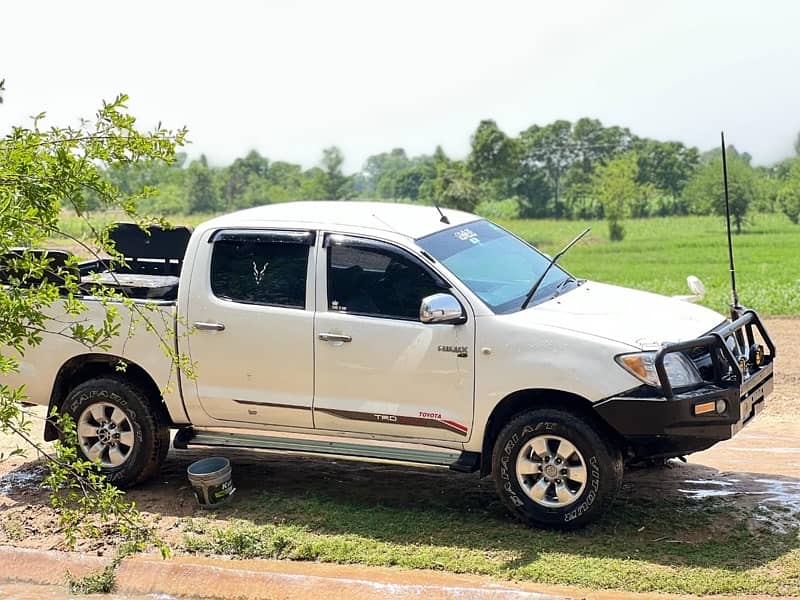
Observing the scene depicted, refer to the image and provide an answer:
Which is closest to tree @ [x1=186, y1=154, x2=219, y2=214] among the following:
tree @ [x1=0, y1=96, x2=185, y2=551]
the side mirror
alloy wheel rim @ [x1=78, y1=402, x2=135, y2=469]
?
alloy wheel rim @ [x1=78, y1=402, x2=135, y2=469]

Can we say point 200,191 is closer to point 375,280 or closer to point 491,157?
point 491,157

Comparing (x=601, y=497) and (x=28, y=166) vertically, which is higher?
(x=28, y=166)

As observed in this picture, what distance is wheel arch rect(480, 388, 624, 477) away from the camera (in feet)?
20.7

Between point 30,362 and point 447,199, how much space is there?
135 ft

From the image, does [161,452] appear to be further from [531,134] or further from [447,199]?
[531,134]

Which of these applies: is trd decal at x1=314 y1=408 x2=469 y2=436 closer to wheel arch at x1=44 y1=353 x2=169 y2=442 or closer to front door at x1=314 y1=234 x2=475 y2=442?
front door at x1=314 y1=234 x2=475 y2=442

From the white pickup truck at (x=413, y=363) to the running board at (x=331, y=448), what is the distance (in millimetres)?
14

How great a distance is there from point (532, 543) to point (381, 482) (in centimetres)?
171

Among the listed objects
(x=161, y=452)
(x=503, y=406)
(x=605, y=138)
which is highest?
(x=605, y=138)

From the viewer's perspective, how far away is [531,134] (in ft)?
193

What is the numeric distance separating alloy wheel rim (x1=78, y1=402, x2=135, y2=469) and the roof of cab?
5.04 feet

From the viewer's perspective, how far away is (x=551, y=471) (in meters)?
6.38

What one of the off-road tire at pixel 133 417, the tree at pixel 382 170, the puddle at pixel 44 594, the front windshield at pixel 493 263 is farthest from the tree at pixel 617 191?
the puddle at pixel 44 594

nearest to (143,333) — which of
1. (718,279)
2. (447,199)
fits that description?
(718,279)
